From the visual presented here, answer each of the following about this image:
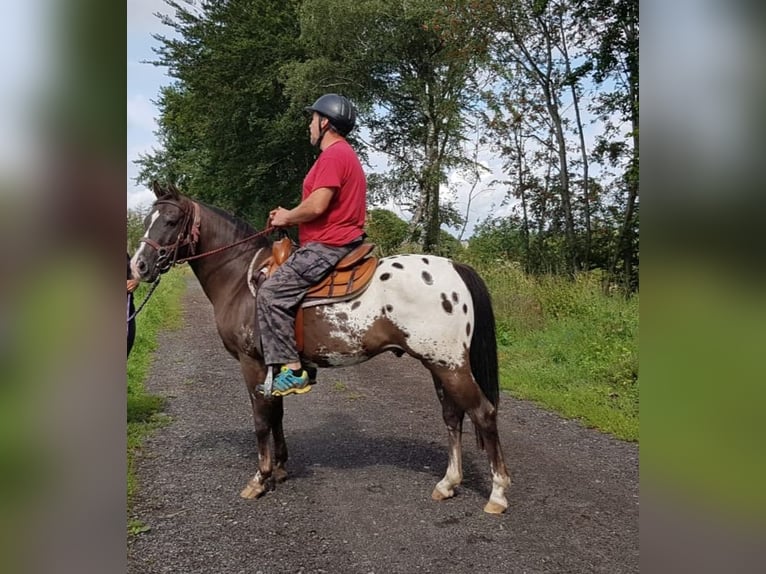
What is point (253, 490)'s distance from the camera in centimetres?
397

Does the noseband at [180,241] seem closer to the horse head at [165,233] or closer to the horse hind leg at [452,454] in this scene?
the horse head at [165,233]

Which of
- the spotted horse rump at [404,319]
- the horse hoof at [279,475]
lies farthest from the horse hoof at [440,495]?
the horse hoof at [279,475]

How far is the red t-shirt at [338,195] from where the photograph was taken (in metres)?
3.75

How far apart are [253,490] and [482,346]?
6.75 feet

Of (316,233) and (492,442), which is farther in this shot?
(316,233)

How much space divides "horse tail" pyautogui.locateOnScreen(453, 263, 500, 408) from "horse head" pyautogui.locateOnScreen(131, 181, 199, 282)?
7.07 ft

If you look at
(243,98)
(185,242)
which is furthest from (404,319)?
(243,98)

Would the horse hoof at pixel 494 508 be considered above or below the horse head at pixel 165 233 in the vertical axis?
below

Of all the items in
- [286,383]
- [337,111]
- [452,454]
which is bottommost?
[452,454]

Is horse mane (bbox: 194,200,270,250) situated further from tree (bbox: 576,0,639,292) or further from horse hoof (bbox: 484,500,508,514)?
tree (bbox: 576,0,639,292)

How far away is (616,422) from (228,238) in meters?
4.24

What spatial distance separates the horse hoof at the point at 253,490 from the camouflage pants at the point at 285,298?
3.30 feet

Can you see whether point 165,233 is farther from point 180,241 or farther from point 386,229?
point 386,229
